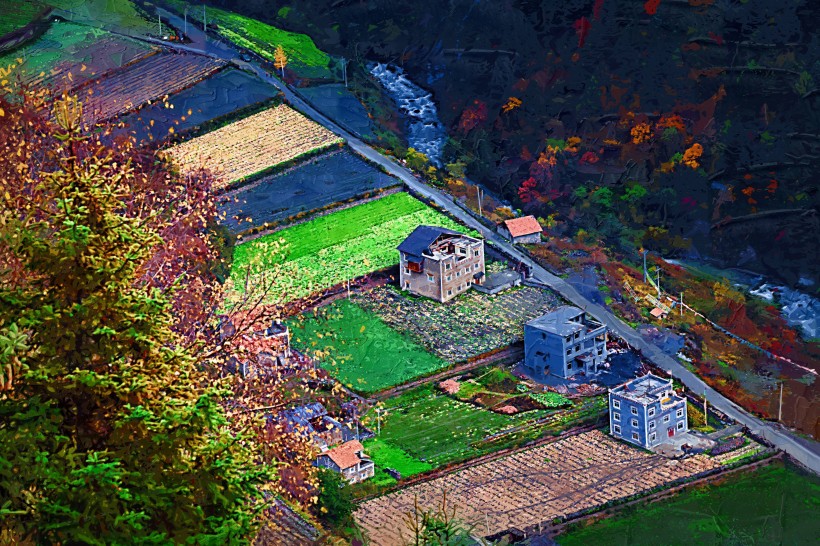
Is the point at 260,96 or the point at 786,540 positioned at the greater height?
the point at 260,96

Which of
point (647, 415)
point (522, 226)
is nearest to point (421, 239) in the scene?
point (522, 226)

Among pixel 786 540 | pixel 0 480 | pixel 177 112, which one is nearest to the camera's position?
pixel 0 480

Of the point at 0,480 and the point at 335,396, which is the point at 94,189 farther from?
the point at 335,396

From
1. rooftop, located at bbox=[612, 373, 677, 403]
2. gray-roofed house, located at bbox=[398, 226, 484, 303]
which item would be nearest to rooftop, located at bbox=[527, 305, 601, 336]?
rooftop, located at bbox=[612, 373, 677, 403]

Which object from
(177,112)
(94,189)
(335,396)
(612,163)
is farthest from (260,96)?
(94,189)

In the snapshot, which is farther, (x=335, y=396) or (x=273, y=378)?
(x=335, y=396)
